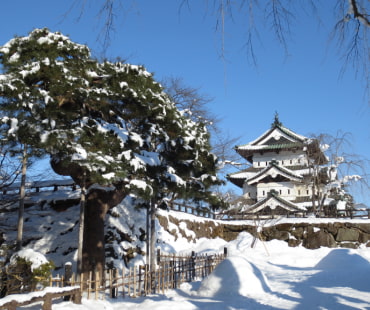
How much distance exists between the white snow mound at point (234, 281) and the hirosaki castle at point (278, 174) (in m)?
16.4

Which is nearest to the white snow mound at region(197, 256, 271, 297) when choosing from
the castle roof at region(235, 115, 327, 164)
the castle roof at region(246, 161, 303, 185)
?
the castle roof at region(246, 161, 303, 185)

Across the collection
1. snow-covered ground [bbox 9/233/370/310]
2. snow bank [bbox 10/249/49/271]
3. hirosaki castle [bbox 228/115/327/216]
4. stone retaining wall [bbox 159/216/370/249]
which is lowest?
snow-covered ground [bbox 9/233/370/310]

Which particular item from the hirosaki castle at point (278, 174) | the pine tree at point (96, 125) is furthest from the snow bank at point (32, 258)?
the hirosaki castle at point (278, 174)

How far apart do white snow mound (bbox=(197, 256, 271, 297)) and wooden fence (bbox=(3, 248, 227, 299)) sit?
1.32m

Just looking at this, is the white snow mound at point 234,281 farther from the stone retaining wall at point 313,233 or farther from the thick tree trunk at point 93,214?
the stone retaining wall at point 313,233

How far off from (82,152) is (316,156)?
2180 centimetres

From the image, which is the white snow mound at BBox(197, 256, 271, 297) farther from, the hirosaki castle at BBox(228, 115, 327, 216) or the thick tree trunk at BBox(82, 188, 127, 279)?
the hirosaki castle at BBox(228, 115, 327, 216)

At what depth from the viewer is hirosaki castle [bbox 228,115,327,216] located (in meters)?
28.4

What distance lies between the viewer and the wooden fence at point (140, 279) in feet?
28.1

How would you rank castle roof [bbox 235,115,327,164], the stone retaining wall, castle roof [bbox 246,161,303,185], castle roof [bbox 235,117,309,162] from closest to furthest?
1. the stone retaining wall
2. castle roof [bbox 246,161,303,185]
3. castle roof [bbox 235,115,327,164]
4. castle roof [bbox 235,117,309,162]

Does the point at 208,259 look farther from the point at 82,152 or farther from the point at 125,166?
the point at 82,152

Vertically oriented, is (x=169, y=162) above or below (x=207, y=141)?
below

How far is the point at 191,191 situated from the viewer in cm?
1207

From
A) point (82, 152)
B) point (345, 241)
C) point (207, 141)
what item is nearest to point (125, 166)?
point (82, 152)
